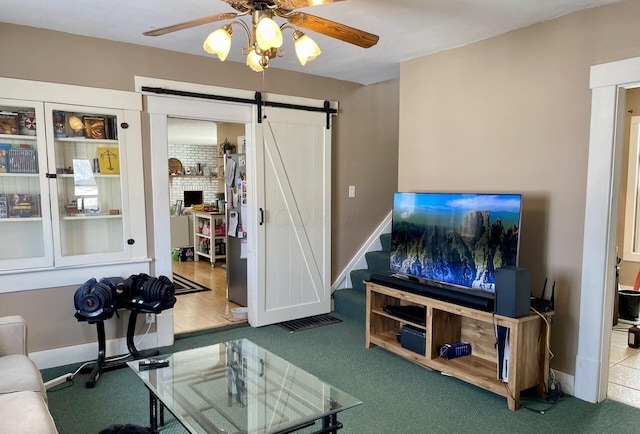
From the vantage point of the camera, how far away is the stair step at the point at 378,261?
14.9ft

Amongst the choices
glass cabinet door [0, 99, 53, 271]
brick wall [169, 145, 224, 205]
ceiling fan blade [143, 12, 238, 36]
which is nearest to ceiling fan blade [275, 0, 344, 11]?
ceiling fan blade [143, 12, 238, 36]

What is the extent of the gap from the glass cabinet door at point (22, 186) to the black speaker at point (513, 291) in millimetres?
3045

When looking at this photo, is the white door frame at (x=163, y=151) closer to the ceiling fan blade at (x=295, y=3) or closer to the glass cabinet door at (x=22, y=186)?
the glass cabinet door at (x=22, y=186)

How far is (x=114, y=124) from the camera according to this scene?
3.39 m

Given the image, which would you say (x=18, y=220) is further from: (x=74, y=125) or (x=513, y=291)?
(x=513, y=291)

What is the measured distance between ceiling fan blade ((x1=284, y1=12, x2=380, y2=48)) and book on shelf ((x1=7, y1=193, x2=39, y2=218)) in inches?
93.3

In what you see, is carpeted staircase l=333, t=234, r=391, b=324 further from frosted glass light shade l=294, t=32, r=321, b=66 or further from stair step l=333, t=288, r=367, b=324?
frosted glass light shade l=294, t=32, r=321, b=66

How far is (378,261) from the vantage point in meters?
4.64

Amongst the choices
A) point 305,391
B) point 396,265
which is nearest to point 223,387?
point 305,391

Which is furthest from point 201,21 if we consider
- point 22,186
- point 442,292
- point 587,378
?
point 587,378

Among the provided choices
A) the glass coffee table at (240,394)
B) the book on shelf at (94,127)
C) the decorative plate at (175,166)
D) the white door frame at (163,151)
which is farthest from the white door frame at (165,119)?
the decorative plate at (175,166)

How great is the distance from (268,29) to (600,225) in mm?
2235

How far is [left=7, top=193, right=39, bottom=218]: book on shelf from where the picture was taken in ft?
10.2

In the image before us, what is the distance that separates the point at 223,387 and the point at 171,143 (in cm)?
870
